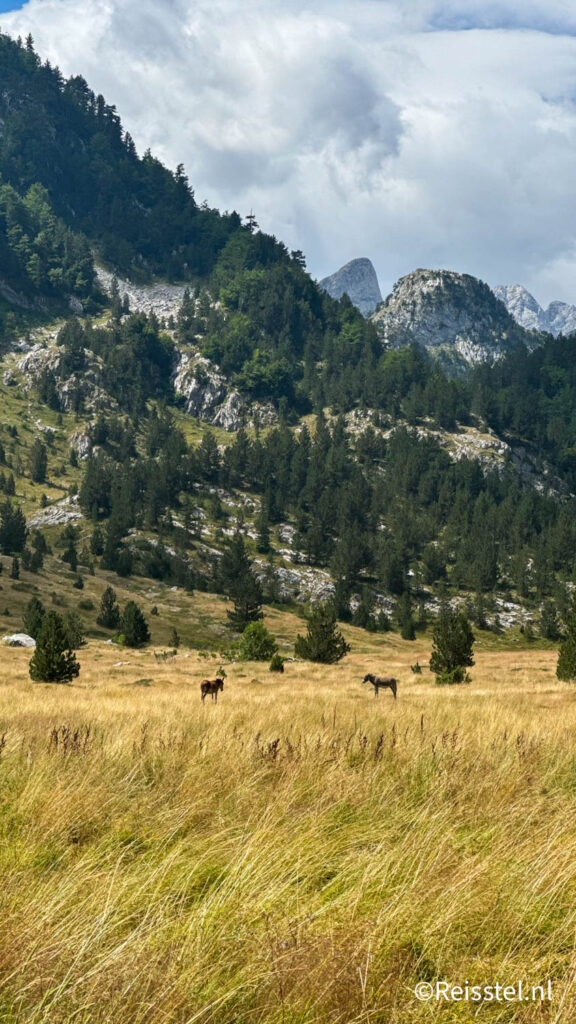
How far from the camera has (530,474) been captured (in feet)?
552

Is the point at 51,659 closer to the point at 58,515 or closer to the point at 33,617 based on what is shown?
the point at 33,617

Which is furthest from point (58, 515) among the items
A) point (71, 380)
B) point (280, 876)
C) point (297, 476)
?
point (280, 876)

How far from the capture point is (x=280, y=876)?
117 inches

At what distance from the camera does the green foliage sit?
Answer: 40156 millimetres

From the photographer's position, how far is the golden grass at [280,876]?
6.72 feet

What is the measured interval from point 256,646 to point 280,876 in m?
38.3

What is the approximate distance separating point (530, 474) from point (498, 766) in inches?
7061

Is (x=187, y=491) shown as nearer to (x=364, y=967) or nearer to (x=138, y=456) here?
(x=138, y=456)

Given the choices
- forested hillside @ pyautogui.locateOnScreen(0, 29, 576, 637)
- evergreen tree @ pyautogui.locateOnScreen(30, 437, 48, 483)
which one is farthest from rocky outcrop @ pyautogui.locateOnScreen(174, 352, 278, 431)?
evergreen tree @ pyautogui.locateOnScreen(30, 437, 48, 483)

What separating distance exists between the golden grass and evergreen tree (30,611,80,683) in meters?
18.2

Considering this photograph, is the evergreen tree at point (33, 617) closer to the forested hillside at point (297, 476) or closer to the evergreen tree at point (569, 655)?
the forested hillside at point (297, 476)

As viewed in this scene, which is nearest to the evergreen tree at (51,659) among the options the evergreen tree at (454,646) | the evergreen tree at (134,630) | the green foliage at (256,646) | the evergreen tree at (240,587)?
the green foliage at (256,646)

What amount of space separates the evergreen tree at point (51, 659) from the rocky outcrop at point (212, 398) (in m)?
170

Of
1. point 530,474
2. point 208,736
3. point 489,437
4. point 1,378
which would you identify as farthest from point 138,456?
point 208,736
